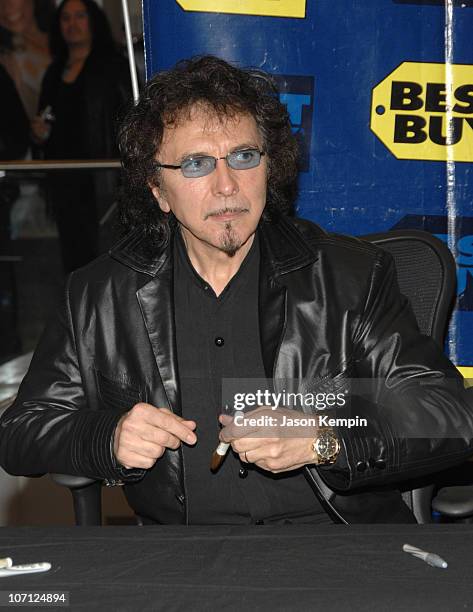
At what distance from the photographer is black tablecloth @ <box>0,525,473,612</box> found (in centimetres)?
133

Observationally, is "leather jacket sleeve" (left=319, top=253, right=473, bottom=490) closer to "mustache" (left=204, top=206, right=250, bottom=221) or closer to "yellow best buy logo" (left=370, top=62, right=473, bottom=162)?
"mustache" (left=204, top=206, right=250, bottom=221)

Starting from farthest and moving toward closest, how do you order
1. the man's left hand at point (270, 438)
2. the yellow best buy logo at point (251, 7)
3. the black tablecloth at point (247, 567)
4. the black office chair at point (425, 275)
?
the yellow best buy logo at point (251, 7) < the black office chair at point (425, 275) < the man's left hand at point (270, 438) < the black tablecloth at point (247, 567)

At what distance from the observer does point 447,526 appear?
159 centimetres

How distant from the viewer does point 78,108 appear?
6.22 m

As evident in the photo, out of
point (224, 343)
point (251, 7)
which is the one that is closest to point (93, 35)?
point (251, 7)

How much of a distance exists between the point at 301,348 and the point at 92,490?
64cm

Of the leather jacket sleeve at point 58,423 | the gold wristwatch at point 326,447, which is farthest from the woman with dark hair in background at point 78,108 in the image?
the gold wristwatch at point 326,447

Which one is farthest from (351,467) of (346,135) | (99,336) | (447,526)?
(346,135)

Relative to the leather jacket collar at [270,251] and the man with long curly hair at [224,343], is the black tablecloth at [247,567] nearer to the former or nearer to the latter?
the man with long curly hair at [224,343]

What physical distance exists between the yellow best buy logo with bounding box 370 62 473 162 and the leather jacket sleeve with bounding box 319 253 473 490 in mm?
787

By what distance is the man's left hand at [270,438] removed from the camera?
1722 millimetres

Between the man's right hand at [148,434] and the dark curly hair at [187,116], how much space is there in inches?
25.8

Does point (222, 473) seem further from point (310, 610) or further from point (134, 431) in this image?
point (310, 610)

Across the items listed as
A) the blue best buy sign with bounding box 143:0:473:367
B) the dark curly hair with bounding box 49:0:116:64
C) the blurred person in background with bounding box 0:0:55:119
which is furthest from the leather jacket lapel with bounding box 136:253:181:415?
the blurred person in background with bounding box 0:0:55:119
